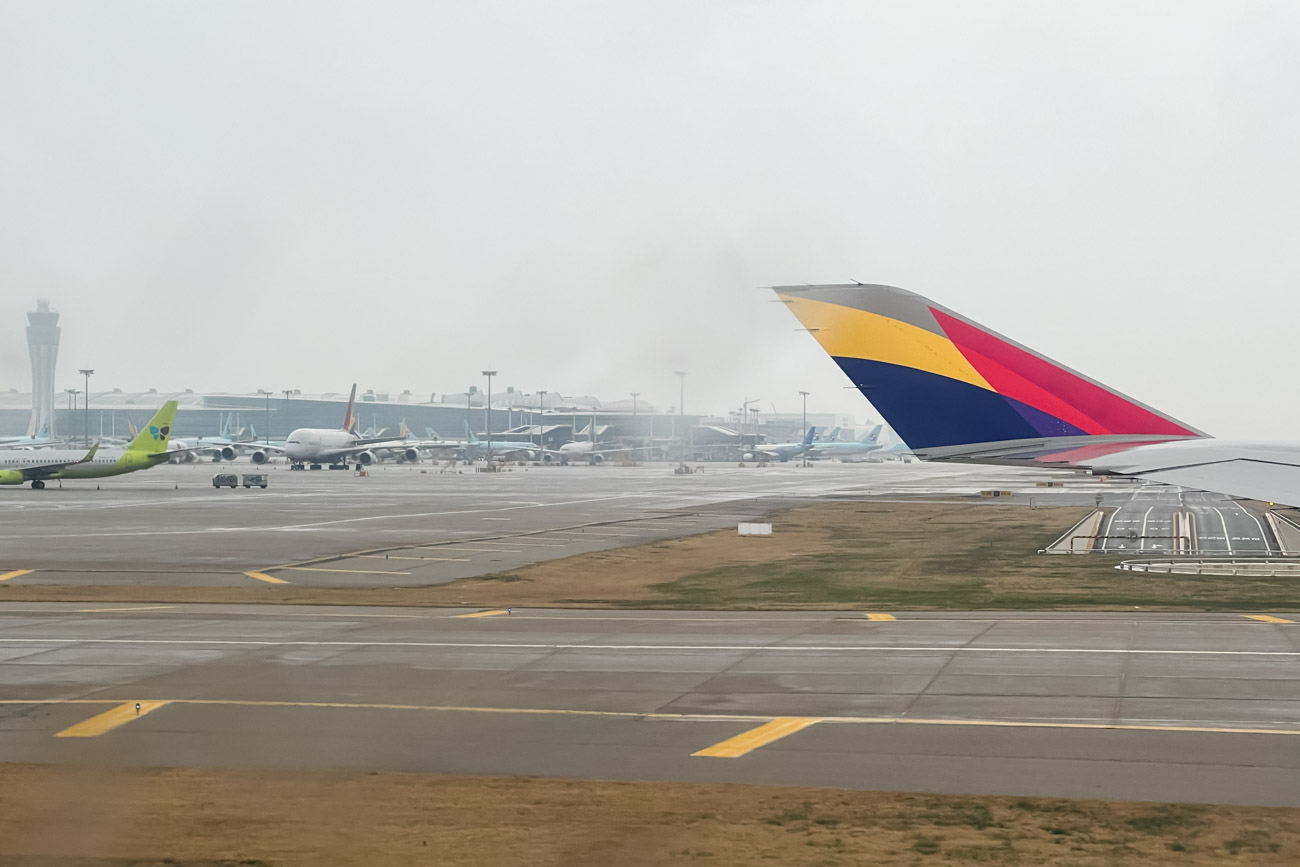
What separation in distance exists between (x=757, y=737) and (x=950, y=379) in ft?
24.4

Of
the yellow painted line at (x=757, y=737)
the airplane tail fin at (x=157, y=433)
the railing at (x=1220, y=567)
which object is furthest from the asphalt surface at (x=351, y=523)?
the yellow painted line at (x=757, y=737)

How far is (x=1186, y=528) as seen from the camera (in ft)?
214

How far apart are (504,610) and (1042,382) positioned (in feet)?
55.5

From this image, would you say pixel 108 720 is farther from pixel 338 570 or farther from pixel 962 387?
pixel 338 570

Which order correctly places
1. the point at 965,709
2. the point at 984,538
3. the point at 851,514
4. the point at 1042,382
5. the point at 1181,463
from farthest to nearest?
the point at 851,514 < the point at 984,538 < the point at 1042,382 < the point at 965,709 < the point at 1181,463

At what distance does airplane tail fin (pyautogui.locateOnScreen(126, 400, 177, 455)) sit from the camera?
99.7 m

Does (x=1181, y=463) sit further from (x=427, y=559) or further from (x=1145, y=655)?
(x=427, y=559)

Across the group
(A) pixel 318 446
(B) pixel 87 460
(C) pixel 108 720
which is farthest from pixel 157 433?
(C) pixel 108 720

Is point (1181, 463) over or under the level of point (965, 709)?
over

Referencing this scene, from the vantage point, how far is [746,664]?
22.7 metres

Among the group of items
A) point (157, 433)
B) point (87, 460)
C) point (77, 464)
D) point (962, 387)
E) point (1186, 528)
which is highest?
point (962, 387)

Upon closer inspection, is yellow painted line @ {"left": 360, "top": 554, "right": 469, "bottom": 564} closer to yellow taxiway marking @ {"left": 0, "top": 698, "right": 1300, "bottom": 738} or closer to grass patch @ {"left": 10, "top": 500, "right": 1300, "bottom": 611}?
grass patch @ {"left": 10, "top": 500, "right": 1300, "bottom": 611}

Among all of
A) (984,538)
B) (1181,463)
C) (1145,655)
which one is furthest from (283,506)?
(1181,463)

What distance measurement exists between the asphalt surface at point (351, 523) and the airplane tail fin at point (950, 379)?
2217 centimetres
